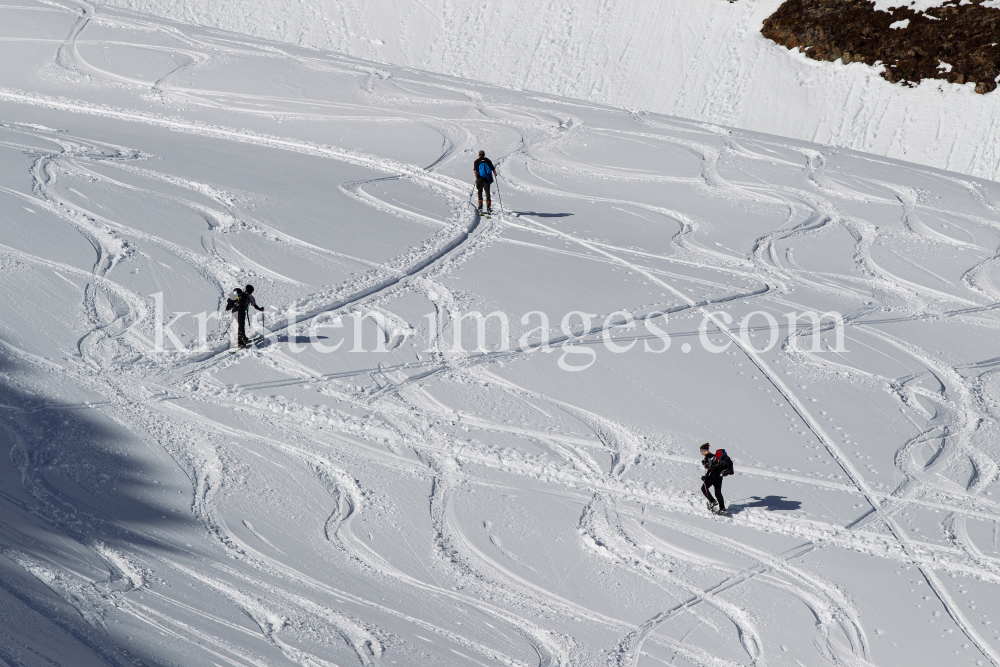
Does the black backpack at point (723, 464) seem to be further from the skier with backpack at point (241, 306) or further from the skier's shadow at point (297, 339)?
the skier with backpack at point (241, 306)

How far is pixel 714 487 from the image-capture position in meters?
10.2

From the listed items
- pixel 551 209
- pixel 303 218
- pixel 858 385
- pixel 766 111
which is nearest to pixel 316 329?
pixel 303 218

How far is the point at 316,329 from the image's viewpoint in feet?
43.6

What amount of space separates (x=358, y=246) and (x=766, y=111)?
633 inches

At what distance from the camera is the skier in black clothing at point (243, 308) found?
12.3 m

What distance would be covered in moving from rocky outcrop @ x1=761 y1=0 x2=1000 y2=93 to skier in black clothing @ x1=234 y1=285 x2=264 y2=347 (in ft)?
71.7

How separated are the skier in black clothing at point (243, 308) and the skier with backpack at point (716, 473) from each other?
624cm

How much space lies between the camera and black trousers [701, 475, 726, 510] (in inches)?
402

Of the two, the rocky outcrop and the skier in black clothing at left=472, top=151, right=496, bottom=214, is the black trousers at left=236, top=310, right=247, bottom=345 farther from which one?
the rocky outcrop

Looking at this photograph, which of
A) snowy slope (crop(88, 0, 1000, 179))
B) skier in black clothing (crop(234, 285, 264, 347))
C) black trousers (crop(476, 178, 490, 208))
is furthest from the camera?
snowy slope (crop(88, 0, 1000, 179))

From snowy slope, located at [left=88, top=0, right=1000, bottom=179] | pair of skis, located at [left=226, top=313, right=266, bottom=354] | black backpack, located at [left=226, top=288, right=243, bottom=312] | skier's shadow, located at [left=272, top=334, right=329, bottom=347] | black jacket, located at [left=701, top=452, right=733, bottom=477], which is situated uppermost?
snowy slope, located at [left=88, top=0, right=1000, bottom=179]

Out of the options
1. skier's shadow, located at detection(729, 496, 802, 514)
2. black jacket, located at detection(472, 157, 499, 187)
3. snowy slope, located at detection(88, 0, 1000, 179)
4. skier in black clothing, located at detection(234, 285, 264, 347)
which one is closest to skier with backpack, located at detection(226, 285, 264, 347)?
skier in black clothing, located at detection(234, 285, 264, 347)

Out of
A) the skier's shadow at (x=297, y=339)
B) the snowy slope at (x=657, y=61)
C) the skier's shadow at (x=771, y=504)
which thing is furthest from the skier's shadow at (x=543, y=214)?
the snowy slope at (x=657, y=61)

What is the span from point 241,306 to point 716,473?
21.9 feet
